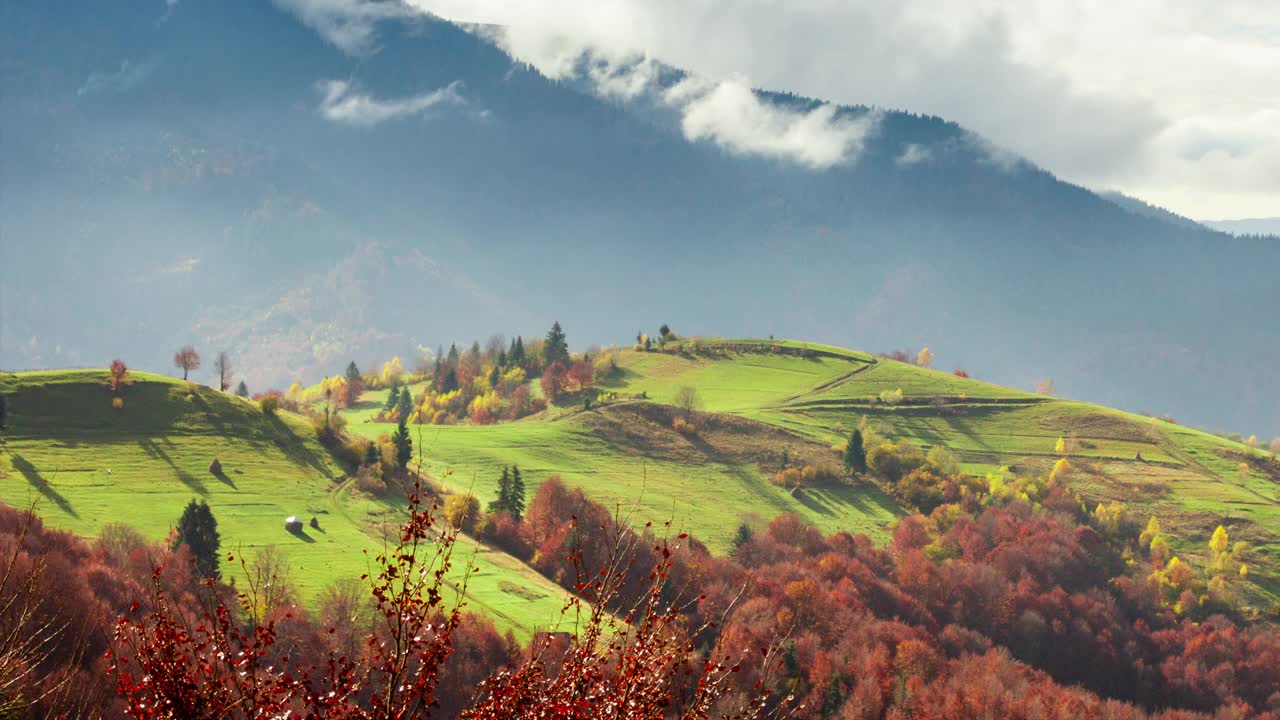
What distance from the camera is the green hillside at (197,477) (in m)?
87.7

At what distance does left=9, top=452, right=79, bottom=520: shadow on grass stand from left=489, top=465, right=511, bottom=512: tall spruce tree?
49238 mm

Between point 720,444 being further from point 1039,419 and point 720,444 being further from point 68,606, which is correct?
point 68,606

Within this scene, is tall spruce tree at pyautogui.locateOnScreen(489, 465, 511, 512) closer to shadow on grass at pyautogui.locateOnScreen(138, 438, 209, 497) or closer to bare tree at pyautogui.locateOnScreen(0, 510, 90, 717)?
shadow on grass at pyautogui.locateOnScreen(138, 438, 209, 497)

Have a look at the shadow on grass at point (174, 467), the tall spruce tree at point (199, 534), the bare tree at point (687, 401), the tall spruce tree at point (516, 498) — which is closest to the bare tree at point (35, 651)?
the tall spruce tree at point (199, 534)

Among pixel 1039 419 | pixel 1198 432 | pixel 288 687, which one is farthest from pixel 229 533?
pixel 1198 432

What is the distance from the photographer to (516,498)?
395ft

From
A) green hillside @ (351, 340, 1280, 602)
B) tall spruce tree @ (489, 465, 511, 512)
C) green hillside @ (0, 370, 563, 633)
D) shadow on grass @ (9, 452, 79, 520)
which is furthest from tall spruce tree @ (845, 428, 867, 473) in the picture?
shadow on grass @ (9, 452, 79, 520)

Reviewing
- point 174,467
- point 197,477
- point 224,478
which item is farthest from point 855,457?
point 174,467

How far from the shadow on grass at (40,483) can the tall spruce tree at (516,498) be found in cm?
5147

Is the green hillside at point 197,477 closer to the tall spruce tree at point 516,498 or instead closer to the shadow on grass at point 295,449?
the shadow on grass at point 295,449

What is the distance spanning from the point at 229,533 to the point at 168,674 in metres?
88.0

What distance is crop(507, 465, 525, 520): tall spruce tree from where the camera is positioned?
11826cm

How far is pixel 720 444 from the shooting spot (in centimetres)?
16412

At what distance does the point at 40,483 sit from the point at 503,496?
54392 mm
